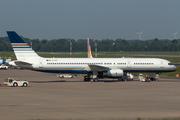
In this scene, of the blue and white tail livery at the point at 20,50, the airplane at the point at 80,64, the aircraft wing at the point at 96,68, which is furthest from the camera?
the blue and white tail livery at the point at 20,50

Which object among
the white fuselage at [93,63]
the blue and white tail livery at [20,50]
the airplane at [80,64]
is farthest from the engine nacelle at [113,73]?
the blue and white tail livery at [20,50]

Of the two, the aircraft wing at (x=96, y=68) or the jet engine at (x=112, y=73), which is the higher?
the aircraft wing at (x=96, y=68)

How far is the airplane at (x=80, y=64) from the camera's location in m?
63.4

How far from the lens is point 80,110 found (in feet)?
101

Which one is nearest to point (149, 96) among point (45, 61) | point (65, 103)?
point (65, 103)

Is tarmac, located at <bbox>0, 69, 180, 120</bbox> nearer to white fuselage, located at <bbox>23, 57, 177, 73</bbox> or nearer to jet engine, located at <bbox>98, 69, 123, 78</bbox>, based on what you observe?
white fuselage, located at <bbox>23, 57, 177, 73</bbox>

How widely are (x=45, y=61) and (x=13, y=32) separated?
26.5ft

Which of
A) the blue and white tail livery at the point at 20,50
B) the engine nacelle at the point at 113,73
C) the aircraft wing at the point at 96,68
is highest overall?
the blue and white tail livery at the point at 20,50

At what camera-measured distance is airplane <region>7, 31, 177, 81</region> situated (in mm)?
63375

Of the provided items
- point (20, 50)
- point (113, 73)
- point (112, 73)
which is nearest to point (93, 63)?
point (112, 73)

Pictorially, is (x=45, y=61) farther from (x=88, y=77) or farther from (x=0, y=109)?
(x=0, y=109)

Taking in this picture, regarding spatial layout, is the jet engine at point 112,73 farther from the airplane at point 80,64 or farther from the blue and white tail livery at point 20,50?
the blue and white tail livery at point 20,50

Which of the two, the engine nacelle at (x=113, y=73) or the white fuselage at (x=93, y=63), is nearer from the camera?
the white fuselage at (x=93, y=63)

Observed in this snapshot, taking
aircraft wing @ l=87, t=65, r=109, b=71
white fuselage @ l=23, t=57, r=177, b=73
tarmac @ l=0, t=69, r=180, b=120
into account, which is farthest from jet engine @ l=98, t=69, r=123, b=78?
tarmac @ l=0, t=69, r=180, b=120
